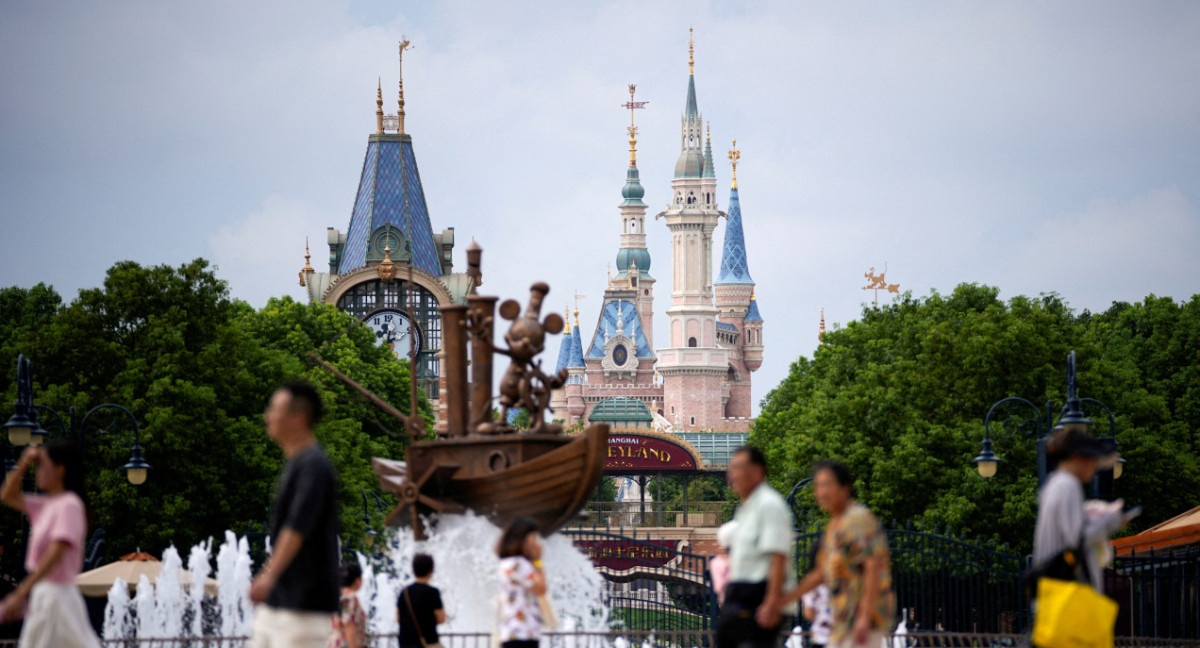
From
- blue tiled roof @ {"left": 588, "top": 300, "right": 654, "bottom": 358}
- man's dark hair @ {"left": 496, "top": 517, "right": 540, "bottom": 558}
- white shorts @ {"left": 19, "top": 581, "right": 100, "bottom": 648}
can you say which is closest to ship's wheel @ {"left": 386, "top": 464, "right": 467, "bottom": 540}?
man's dark hair @ {"left": 496, "top": 517, "right": 540, "bottom": 558}

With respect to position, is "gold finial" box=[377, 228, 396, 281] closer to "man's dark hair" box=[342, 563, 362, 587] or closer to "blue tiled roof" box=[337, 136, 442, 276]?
"blue tiled roof" box=[337, 136, 442, 276]

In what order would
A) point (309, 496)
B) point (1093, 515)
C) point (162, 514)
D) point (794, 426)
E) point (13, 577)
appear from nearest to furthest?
point (309, 496)
point (1093, 515)
point (13, 577)
point (162, 514)
point (794, 426)

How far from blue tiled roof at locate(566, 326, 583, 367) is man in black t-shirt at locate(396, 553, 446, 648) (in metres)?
166

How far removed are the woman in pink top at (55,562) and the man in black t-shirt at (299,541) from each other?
159cm

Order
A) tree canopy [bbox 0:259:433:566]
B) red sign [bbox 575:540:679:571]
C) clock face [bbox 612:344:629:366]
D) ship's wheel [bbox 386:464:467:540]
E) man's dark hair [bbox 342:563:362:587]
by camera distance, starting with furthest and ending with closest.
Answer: clock face [bbox 612:344:629:366], tree canopy [bbox 0:259:433:566], red sign [bbox 575:540:679:571], ship's wheel [bbox 386:464:467:540], man's dark hair [bbox 342:563:362:587]

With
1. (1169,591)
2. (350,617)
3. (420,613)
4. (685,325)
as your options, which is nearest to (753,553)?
(420,613)

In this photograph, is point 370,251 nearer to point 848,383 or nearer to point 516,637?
point 848,383

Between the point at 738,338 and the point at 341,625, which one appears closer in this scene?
the point at 341,625

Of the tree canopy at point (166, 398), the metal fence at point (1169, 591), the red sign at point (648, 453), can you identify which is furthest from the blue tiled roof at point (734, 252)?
the metal fence at point (1169, 591)

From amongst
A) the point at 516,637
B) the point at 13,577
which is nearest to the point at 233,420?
the point at 13,577

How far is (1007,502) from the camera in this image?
37.4 meters

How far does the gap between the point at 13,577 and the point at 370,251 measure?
78.7 metres

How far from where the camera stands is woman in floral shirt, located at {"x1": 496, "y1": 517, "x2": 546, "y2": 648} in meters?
12.6

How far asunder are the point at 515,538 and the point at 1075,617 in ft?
13.7
